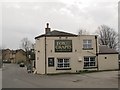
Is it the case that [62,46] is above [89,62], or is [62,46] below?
above

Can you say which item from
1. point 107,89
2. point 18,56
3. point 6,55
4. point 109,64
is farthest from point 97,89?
point 6,55

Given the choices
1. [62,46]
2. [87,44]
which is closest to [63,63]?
[62,46]

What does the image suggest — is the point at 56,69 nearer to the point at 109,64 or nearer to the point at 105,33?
the point at 109,64

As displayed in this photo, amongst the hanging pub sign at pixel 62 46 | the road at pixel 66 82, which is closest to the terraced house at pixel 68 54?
the hanging pub sign at pixel 62 46

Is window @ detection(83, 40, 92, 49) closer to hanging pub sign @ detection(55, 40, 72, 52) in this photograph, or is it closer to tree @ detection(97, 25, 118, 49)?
hanging pub sign @ detection(55, 40, 72, 52)

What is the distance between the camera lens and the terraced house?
43.6m

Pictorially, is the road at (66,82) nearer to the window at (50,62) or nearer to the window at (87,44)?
the window at (50,62)

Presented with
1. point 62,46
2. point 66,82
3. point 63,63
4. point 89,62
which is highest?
point 62,46

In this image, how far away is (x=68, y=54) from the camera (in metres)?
44.2

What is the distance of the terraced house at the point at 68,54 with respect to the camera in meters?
43.6

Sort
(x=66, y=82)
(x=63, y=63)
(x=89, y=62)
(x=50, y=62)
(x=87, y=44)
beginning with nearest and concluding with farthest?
(x=66, y=82), (x=50, y=62), (x=63, y=63), (x=89, y=62), (x=87, y=44)

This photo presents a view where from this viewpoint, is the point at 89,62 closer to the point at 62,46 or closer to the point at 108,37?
the point at 62,46

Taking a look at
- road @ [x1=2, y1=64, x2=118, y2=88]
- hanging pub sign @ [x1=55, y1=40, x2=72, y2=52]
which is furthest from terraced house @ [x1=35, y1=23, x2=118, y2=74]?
road @ [x1=2, y1=64, x2=118, y2=88]

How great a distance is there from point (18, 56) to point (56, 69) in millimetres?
110124
